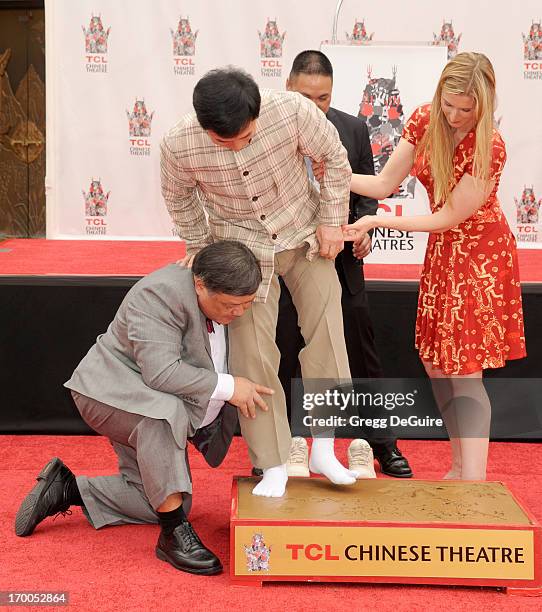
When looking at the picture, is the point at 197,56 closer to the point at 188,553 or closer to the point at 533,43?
the point at 533,43

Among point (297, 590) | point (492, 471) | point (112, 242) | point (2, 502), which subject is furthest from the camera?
point (112, 242)

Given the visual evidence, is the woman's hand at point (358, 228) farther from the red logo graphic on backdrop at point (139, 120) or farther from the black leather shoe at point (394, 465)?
the red logo graphic on backdrop at point (139, 120)

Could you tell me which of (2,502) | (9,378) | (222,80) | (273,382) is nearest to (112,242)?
(9,378)

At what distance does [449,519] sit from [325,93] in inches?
51.4

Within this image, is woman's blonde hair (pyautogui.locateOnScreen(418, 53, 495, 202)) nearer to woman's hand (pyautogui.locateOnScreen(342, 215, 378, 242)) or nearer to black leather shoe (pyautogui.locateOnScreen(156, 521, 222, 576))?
woman's hand (pyautogui.locateOnScreen(342, 215, 378, 242))

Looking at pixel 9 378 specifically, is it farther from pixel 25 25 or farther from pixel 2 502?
pixel 25 25

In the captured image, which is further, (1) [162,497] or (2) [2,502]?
(2) [2,502]

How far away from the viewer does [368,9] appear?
481cm

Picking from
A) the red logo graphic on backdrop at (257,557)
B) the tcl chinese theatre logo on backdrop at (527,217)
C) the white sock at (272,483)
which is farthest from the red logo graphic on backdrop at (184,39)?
the red logo graphic on backdrop at (257,557)

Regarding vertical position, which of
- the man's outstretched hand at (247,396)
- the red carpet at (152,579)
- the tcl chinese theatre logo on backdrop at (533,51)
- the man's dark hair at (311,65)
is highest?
the tcl chinese theatre logo on backdrop at (533,51)

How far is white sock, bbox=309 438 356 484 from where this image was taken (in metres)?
2.36

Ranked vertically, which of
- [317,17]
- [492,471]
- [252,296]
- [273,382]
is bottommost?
[492,471]

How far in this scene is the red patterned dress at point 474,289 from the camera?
8.21 ft

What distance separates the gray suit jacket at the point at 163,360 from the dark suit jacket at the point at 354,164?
749 mm
